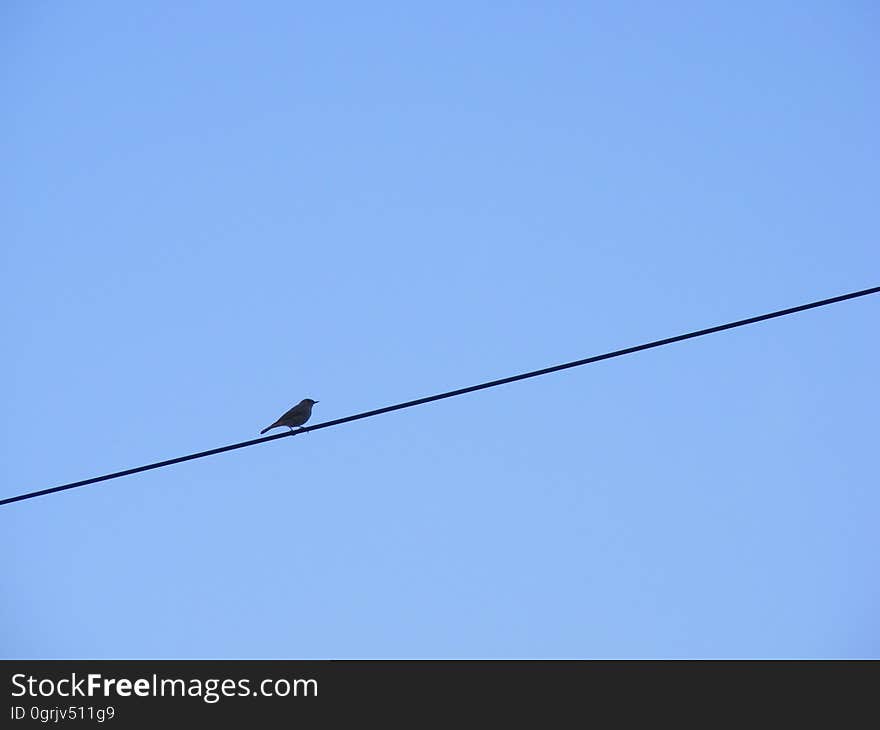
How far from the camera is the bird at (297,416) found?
15.6 metres

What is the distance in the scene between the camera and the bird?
616 inches

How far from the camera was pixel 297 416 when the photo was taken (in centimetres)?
1576
